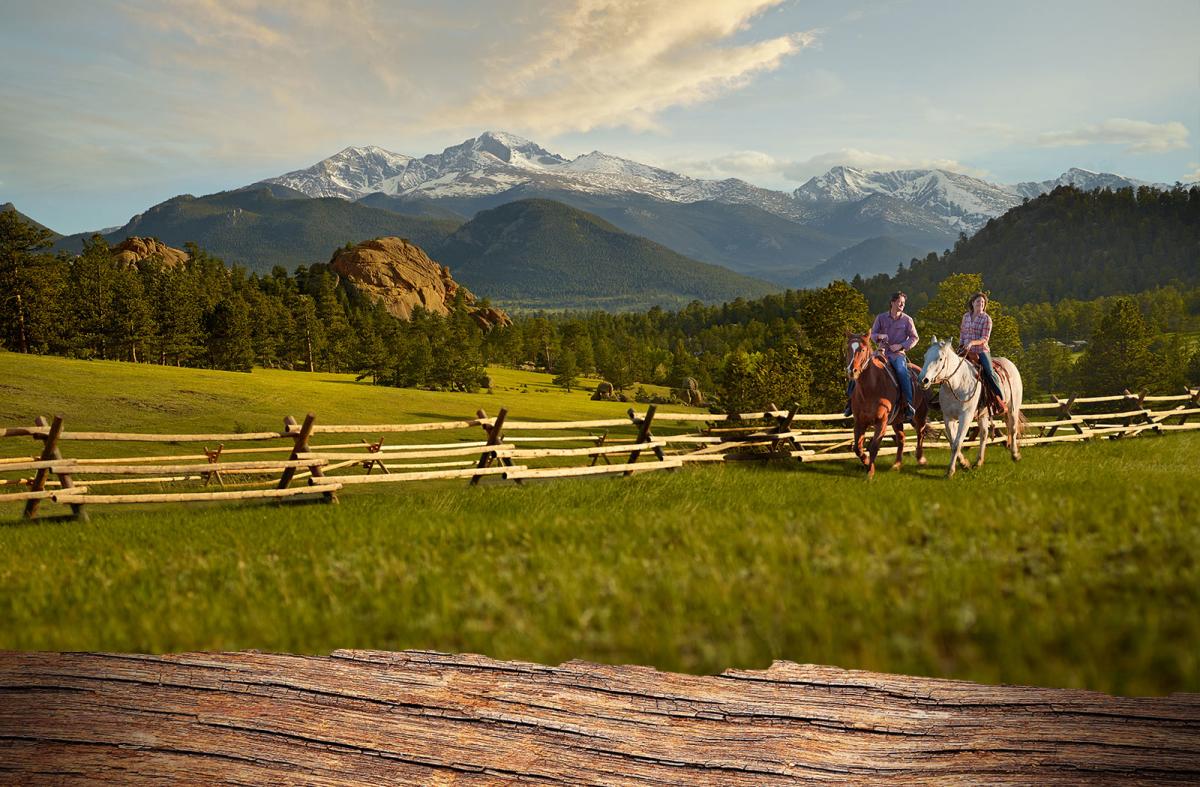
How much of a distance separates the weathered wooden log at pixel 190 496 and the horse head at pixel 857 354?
23.9 feet

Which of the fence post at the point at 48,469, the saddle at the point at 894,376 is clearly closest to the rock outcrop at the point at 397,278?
the fence post at the point at 48,469

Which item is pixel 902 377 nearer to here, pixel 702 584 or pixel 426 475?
pixel 702 584

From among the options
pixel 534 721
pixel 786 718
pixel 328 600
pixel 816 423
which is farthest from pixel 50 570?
pixel 816 423

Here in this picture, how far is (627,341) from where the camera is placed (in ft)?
397

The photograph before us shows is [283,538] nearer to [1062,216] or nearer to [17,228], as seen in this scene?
[17,228]

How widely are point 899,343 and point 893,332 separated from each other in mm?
225

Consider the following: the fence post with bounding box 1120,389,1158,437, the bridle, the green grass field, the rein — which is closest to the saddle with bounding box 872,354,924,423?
the bridle

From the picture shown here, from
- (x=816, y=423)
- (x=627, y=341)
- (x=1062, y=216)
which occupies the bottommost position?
(x=816, y=423)

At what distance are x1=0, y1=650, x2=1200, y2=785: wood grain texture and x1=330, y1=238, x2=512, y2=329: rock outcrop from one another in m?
102

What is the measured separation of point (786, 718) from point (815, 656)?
2.65 feet

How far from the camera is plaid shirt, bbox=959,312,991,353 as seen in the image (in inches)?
341

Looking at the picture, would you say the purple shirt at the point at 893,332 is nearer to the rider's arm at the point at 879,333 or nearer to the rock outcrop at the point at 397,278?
the rider's arm at the point at 879,333

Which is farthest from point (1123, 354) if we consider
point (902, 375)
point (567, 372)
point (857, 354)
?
point (567, 372)

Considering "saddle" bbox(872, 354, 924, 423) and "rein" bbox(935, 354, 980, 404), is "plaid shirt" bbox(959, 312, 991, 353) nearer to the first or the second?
"rein" bbox(935, 354, 980, 404)
